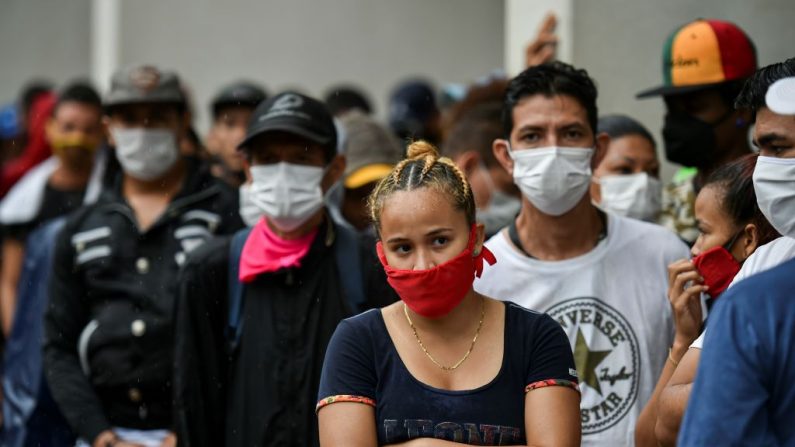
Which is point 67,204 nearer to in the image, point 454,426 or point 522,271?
point 522,271

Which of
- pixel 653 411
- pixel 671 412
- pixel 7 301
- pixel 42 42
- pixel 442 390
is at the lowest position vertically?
pixel 7 301

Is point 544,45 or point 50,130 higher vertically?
point 544,45

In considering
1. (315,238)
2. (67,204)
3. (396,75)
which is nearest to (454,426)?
(315,238)

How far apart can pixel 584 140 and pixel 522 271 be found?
58cm

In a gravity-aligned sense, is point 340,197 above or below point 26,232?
above

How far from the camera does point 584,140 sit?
4.66 m

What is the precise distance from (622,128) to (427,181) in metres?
1.99

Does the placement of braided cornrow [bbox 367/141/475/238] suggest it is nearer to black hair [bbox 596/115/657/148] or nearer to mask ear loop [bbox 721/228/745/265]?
mask ear loop [bbox 721/228/745/265]

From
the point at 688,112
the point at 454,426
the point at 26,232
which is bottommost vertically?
the point at 26,232

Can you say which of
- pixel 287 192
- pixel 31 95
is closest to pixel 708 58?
pixel 287 192

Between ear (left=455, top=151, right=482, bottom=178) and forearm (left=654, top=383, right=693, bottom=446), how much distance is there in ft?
8.21

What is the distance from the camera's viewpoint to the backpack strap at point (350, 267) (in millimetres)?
4648

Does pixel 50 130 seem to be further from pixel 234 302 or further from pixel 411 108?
pixel 234 302

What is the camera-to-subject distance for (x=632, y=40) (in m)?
6.10
